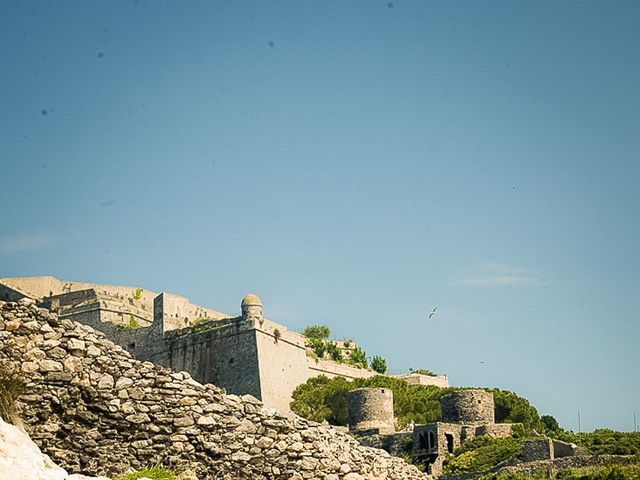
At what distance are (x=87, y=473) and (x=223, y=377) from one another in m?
55.9

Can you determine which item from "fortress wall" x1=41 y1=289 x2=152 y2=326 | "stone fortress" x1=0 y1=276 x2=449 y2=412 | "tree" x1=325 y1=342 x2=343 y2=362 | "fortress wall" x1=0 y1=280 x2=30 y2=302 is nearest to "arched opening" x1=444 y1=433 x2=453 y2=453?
"stone fortress" x1=0 y1=276 x2=449 y2=412

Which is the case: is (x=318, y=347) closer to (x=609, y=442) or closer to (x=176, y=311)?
(x=176, y=311)

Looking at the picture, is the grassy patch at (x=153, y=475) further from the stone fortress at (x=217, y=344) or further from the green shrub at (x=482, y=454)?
the stone fortress at (x=217, y=344)

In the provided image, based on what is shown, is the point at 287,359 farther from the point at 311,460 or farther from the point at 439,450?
the point at 311,460

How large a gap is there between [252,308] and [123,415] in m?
56.0

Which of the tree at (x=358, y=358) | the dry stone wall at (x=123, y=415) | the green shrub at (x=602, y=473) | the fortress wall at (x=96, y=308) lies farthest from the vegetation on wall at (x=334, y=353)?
the dry stone wall at (x=123, y=415)

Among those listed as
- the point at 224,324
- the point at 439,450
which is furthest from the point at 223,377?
the point at 439,450

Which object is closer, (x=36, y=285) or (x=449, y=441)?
(x=449, y=441)

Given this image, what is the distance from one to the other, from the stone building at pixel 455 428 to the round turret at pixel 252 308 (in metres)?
16.8

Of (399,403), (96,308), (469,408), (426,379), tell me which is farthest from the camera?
(426,379)

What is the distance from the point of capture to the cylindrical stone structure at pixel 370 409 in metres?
58.2

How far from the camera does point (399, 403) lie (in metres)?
67.0

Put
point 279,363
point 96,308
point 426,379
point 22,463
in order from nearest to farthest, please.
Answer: point 22,463, point 279,363, point 96,308, point 426,379

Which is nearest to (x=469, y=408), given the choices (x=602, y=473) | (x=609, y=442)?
(x=609, y=442)
